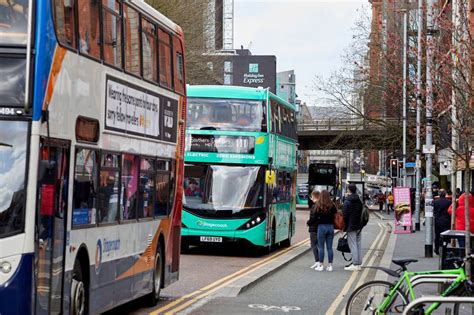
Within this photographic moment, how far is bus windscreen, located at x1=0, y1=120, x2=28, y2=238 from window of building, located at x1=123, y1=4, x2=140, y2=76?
12.2 ft

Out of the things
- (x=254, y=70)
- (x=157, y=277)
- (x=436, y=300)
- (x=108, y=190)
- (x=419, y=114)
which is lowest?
(x=157, y=277)

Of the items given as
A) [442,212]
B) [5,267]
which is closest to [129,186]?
[5,267]

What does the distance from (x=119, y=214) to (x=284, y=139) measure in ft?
53.9

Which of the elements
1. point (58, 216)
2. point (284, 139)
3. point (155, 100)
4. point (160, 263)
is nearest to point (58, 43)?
point (58, 216)

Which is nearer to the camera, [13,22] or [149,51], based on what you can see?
[13,22]

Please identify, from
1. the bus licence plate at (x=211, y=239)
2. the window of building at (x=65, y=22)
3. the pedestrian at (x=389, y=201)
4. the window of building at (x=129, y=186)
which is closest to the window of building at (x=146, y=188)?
the window of building at (x=129, y=186)

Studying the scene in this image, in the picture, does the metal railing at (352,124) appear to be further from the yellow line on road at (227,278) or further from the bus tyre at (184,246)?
the bus tyre at (184,246)

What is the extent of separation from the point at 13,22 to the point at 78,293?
294 cm

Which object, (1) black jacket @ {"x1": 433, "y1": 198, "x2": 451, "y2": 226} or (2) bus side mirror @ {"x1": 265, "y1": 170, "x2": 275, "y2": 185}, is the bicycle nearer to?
(2) bus side mirror @ {"x1": 265, "y1": 170, "x2": 275, "y2": 185}

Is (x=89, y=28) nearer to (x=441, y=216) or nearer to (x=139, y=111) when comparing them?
(x=139, y=111)

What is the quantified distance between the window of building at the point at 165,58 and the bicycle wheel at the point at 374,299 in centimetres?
461

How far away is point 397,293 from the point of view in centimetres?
1085

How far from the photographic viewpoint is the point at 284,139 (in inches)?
1135

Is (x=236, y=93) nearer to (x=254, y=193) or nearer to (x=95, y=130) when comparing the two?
(x=254, y=193)
